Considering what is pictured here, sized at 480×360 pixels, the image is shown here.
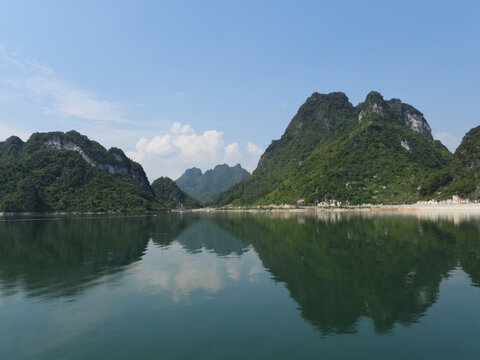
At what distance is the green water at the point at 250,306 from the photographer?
645 inches

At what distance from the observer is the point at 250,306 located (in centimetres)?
2355

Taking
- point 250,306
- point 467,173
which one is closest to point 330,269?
point 250,306

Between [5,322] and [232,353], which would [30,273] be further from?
[232,353]

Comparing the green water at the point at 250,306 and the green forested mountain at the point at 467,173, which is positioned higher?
the green forested mountain at the point at 467,173

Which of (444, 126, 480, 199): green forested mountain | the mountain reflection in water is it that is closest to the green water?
the mountain reflection in water

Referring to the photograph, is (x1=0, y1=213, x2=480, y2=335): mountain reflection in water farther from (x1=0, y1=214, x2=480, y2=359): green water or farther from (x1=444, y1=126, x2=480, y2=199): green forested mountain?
(x1=444, y1=126, x2=480, y2=199): green forested mountain

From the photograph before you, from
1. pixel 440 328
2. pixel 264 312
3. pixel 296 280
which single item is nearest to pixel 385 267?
pixel 296 280

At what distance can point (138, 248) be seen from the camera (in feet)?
183

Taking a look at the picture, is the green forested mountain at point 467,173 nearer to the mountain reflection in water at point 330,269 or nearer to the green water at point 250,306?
the mountain reflection in water at point 330,269

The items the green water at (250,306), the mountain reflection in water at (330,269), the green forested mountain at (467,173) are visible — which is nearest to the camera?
the green water at (250,306)

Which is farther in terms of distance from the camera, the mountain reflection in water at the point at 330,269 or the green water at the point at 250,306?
the mountain reflection in water at the point at 330,269

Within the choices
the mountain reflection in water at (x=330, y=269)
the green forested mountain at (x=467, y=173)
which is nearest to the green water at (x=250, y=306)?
the mountain reflection in water at (x=330, y=269)

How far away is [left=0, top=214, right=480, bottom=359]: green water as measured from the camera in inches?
645

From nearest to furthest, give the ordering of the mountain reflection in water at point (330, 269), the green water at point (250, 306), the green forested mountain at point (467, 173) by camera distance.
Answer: the green water at point (250, 306)
the mountain reflection in water at point (330, 269)
the green forested mountain at point (467, 173)
